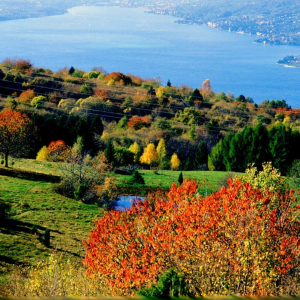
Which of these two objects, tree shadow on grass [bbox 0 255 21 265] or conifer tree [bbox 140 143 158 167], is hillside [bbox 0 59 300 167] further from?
tree shadow on grass [bbox 0 255 21 265]

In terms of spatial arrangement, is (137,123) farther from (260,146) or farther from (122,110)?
(260,146)

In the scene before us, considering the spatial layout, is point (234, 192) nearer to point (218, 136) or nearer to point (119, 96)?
point (218, 136)

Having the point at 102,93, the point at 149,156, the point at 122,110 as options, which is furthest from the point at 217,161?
the point at 102,93

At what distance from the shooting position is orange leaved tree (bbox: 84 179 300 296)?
1345 centimetres

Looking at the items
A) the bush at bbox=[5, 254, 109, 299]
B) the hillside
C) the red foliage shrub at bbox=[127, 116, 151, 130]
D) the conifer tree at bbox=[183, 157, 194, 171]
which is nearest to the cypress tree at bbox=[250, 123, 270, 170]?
the conifer tree at bbox=[183, 157, 194, 171]

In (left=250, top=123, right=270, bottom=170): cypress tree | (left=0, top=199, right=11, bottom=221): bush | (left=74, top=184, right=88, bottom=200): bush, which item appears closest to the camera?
(left=0, top=199, right=11, bottom=221): bush

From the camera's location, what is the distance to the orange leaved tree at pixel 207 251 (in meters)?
13.5

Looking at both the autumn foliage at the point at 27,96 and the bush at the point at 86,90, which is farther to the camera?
the bush at the point at 86,90

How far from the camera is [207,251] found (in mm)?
14531

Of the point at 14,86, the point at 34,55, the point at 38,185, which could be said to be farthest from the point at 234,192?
the point at 34,55

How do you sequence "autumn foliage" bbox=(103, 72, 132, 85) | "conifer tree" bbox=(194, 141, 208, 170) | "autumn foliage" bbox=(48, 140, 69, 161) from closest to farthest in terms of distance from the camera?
"autumn foliage" bbox=(48, 140, 69, 161), "conifer tree" bbox=(194, 141, 208, 170), "autumn foliage" bbox=(103, 72, 132, 85)

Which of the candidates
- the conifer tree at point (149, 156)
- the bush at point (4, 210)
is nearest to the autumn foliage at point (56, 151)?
the conifer tree at point (149, 156)

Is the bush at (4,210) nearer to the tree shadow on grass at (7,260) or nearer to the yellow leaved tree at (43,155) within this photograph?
the tree shadow on grass at (7,260)

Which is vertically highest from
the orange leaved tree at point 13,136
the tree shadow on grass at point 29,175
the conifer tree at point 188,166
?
the orange leaved tree at point 13,136
